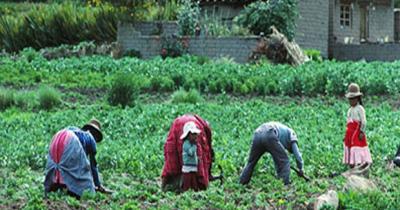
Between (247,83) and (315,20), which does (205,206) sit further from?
(315,20)

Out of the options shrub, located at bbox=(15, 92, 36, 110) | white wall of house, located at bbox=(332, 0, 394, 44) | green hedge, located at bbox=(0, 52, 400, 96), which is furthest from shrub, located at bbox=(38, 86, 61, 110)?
white wall of house, located at bbox=(332, 0, 394, 44)

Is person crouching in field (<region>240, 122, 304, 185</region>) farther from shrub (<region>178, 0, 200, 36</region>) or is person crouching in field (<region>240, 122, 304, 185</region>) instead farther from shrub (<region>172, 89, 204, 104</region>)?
shrub (<region>178, 0, 200, 36</region>)

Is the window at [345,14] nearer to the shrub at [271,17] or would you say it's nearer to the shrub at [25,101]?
the shrub at [271,17]

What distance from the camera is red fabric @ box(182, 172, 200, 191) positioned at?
1192 cm

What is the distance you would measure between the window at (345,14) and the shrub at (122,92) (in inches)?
900

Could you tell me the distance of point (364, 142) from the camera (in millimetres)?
13383

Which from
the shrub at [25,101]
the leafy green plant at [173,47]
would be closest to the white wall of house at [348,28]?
the leafy green plant at [173,47]

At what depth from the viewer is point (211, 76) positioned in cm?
2531

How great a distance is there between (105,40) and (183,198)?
27016 millimetres

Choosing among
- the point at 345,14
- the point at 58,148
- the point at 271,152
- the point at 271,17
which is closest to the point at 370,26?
the point at 345,14

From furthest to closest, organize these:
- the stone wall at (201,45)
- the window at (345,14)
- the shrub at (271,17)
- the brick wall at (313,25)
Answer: the window at (345,14) → the brick wall at (313,25) → the shrub at (271,17) → the stone wall at (201,45)

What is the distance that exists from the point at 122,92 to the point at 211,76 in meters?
4.23

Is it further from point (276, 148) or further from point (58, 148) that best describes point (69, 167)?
point (276, 148)

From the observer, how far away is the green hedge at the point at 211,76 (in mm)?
24281
